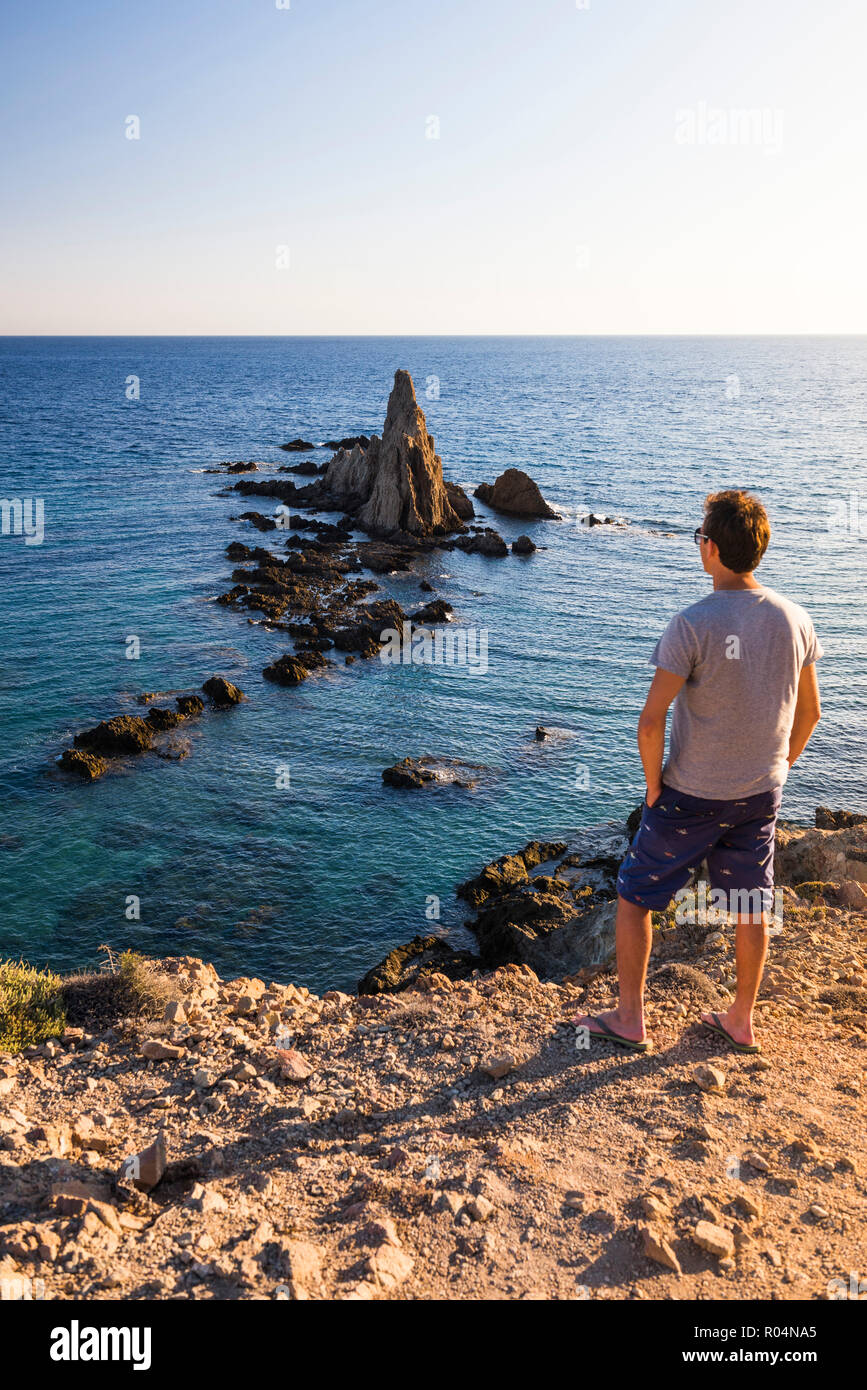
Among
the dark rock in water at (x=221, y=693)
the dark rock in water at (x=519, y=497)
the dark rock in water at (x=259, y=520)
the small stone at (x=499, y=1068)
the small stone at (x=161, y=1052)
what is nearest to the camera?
the small stone at (x=499, y=1068)

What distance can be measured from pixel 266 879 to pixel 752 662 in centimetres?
1552

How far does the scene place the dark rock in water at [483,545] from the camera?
48.8 meters

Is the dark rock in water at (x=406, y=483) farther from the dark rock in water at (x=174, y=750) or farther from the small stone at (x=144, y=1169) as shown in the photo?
the small stone at (x=144, y=1169)

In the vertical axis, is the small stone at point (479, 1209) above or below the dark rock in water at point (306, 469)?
below

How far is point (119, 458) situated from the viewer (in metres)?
75.8

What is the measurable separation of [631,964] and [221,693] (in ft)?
76.4

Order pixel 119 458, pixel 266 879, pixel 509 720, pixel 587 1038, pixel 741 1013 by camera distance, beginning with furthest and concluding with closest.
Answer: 1. pixel 119 458
2. pixel 509 720
3. pixel 266 879
4. pixel 587 1038
5. pixel 741 1013

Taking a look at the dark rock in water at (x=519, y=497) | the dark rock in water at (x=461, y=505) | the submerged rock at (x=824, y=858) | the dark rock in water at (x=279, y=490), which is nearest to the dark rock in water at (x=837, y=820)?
the submerged rock at (x=824, y=858)

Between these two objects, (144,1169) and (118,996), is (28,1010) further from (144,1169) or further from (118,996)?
(144,1169)

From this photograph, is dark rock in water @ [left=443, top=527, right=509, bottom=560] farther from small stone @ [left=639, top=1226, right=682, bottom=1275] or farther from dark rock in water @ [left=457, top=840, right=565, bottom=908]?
small stone @ [left=639, top=1226, right=682, bottom=1275]

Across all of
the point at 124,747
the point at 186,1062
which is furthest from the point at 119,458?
the point at 186,1062

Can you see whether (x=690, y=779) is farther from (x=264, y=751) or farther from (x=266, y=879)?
(x=264, y=751)

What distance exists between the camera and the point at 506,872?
63.2ft
